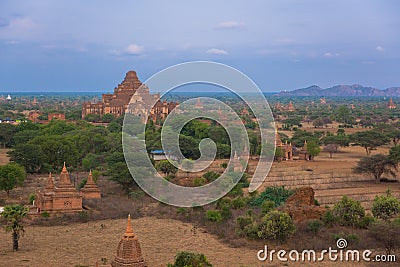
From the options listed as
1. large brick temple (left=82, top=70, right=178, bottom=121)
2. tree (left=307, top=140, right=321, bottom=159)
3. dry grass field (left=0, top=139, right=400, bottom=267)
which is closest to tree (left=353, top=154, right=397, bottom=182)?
tree (left=307, top=140, right=321, bottom=159)

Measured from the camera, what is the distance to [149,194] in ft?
95.0

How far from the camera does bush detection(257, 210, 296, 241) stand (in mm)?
Result: 19609

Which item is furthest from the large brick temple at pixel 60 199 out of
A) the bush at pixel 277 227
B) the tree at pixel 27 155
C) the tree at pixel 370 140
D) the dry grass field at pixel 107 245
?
the tree at pixel 370 140

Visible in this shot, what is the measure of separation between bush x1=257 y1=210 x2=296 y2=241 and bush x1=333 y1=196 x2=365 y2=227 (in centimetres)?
299

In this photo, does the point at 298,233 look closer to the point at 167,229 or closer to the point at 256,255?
the point at 256,255

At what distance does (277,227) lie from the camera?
19.6 metres

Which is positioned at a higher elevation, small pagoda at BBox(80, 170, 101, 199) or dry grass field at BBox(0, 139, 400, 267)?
small pagoda at BBox(80, 170, 101, 199)

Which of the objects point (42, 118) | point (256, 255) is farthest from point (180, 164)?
point (42, 118)

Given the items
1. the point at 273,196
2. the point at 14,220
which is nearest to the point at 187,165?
the point at 273,196

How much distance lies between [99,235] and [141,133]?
1146 inches

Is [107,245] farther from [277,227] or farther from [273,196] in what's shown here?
[273,196]

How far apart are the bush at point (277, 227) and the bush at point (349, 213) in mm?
2993

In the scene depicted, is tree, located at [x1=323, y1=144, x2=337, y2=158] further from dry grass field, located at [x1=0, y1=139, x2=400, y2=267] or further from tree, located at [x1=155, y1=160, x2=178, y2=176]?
dry grass field, located at [x1=0, y1=139, x2=400, y2=267]

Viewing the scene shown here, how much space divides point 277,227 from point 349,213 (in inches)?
160
